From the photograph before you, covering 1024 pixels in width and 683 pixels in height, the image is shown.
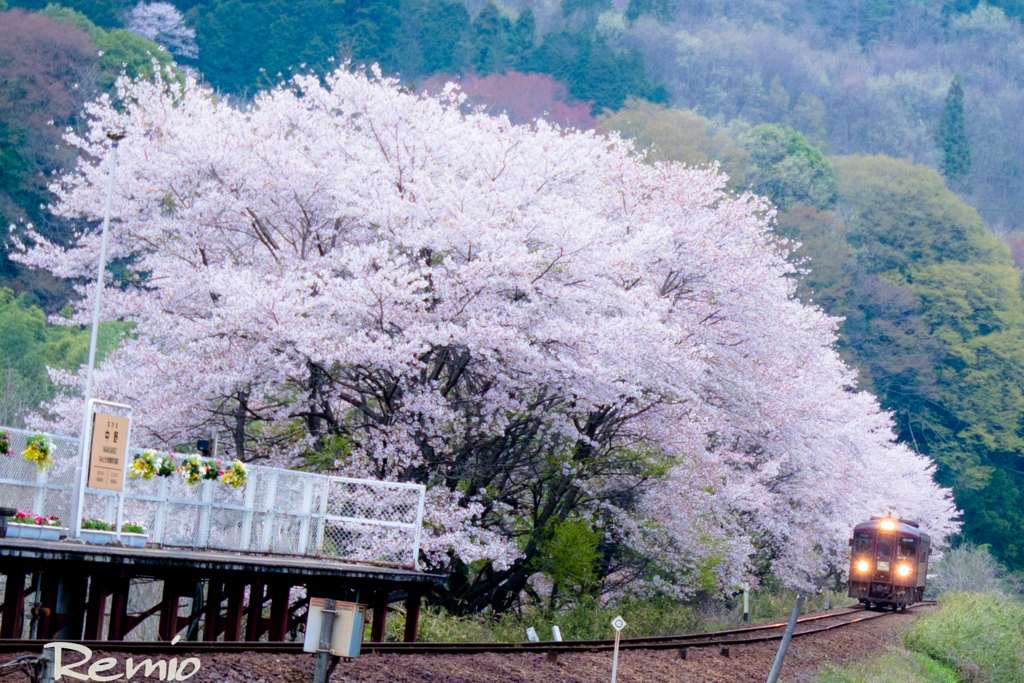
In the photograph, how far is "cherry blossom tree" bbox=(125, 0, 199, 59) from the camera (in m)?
82.0

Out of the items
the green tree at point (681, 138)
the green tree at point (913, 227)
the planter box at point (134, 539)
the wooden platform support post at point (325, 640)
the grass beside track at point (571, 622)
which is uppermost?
the green tree at point (681, 138)

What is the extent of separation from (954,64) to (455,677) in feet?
404

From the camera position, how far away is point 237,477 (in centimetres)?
1446

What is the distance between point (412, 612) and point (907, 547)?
19579mm

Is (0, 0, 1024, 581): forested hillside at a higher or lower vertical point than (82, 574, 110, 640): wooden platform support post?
higher

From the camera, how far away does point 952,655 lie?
21.9 m

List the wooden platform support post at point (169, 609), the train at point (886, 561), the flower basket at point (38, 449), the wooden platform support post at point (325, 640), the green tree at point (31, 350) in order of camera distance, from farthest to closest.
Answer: the green tree at point (31, 350) < the train at point (886, 561) < the wooden platform support post at point (169, 609) < the flower basket at point (38, 449) < the wooden platform support post at point (325, 640)

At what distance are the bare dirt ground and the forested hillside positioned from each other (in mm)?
28461

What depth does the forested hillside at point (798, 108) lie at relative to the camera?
57.5 meters

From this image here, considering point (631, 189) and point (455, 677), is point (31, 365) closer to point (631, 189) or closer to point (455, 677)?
point (631, 189)

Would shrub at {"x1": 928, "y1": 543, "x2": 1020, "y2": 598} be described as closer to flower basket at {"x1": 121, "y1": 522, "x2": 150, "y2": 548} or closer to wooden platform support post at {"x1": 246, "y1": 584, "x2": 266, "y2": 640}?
wooden platform support post at {"x1": 246, "y1": 584, "x2": 266, "y2": 640}

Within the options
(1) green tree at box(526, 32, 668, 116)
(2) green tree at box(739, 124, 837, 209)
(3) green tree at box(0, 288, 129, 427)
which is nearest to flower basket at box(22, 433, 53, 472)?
(3) green tree at box(0, 288, 129, 427)

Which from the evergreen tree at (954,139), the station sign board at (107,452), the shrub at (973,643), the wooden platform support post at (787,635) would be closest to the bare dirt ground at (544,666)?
the shrub at (973,643)

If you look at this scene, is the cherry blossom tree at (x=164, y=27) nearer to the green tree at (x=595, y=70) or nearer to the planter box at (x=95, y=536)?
the green tree at (x=595, y=70)
